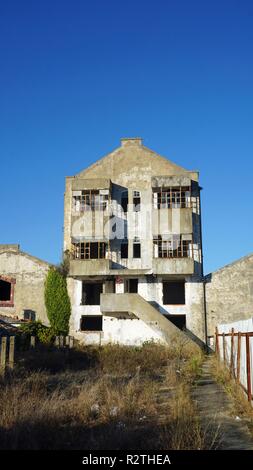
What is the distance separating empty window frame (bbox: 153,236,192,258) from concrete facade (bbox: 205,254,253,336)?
107 inches

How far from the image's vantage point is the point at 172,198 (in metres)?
33.9

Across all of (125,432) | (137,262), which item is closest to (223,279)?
(137,262)

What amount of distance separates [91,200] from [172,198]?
20.7 feet

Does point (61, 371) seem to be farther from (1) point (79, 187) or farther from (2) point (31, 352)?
(1) point (79, 187)

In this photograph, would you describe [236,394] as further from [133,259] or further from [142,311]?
[133,259]

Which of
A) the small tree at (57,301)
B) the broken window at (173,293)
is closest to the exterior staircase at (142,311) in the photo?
the small tree at (57,301)

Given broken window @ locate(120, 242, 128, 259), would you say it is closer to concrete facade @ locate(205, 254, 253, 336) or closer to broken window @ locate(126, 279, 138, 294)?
broken window @ locate(126, 279, 138, 294)

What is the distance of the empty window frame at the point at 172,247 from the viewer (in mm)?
33344

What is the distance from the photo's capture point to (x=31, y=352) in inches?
838

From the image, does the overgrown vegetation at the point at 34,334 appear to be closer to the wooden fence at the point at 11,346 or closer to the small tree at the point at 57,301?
the wooden fence at the point at 11,346

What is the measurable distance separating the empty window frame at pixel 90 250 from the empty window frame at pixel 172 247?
4.12m

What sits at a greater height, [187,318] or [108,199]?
[108,199]

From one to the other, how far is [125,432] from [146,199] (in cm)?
2792
